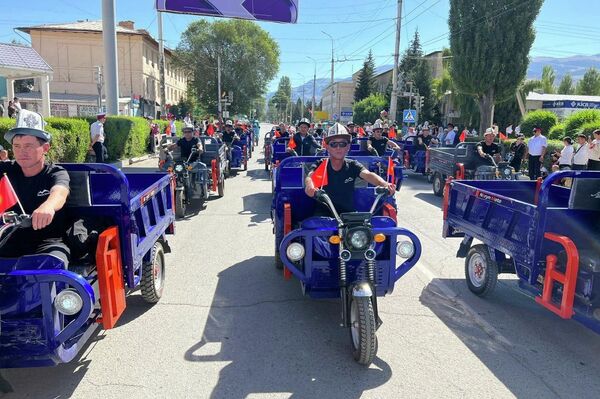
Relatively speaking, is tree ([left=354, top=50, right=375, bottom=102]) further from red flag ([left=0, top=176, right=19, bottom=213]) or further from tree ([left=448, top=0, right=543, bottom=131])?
red flag ([left=0, top=176, right=19, bottom=213])

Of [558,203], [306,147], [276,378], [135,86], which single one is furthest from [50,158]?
[135,86]

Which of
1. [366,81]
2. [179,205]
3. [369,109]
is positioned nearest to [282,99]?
A: [366,81]

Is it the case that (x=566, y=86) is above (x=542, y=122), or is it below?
above

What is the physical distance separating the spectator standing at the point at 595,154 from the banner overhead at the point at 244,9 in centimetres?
1165

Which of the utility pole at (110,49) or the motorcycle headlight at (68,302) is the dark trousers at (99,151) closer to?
the utility pole at (110,49)

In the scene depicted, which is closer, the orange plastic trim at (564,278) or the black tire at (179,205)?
the orange plastic trim at (564,278)

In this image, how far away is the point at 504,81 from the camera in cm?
2733

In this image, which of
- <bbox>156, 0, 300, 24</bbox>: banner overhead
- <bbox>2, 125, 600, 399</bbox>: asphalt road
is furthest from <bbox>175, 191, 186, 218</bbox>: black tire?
<bbox>156, 0, 300, 24</bbox>: banner overhead

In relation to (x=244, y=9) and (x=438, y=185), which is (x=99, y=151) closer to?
(x=244, y=9)

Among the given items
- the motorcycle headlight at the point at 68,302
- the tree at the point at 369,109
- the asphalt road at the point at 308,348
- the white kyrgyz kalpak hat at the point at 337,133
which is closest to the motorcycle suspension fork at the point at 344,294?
the asphalt road at the point at 308,348

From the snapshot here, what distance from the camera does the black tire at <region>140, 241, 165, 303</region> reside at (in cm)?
476

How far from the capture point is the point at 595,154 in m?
12.0

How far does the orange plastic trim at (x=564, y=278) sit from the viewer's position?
12.5ft

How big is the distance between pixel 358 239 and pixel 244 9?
54.7 feet
